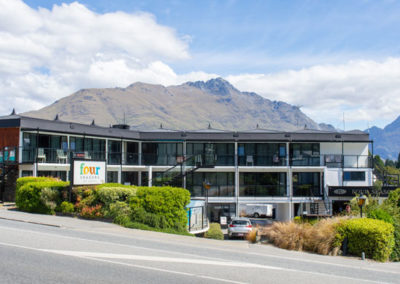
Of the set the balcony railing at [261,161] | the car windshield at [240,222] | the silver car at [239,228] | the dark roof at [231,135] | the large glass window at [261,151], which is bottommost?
the silver car at [239,228]

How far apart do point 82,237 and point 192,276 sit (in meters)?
6.32

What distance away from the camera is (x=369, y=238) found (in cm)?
1578

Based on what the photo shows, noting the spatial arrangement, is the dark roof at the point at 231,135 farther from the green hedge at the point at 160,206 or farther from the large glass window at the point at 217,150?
the green hedge at the point at 160,206

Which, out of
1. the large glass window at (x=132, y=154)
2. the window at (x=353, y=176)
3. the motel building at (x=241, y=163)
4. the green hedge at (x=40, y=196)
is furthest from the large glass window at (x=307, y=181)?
the green hedge at (x=40, y=196)

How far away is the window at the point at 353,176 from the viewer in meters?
36.7

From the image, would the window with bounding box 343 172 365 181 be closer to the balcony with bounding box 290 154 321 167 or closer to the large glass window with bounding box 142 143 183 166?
the balcony with bounding box 290 154 321 167

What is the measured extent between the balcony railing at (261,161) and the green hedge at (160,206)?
1776 cm

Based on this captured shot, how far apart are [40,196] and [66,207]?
154 cm

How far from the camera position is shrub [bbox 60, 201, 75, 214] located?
1947 centimetres

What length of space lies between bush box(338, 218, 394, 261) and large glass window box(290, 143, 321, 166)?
19.3m

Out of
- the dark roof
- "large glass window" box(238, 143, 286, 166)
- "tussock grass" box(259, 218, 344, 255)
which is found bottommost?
"tussock grass" box(259, 218, 344, 255)

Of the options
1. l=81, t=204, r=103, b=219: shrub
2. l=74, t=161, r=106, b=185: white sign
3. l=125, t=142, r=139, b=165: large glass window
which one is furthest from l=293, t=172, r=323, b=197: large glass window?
l=81, t=204, r=103, b=219: shrub

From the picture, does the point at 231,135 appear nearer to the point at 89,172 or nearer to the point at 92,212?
the point at 89,172

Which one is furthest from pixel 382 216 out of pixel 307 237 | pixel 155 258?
pixel 155 258
